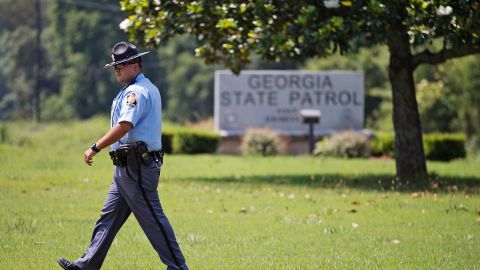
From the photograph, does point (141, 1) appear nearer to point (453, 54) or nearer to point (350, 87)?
point (453, 54)

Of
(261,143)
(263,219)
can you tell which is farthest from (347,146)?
(263,219)

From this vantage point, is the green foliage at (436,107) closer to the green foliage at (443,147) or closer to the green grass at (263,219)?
the green foliage at (443,147)

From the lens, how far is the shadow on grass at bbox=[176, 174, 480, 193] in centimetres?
1706

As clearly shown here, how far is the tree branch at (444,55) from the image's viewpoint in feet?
57.1

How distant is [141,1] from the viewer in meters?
17.3

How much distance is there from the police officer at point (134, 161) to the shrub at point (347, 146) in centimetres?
2179

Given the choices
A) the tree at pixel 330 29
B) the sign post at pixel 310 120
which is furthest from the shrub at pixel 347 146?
the tree at pixel 330 29

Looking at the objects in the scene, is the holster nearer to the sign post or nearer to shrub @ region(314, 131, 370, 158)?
shrub @ region(314, 131, 370, 158)

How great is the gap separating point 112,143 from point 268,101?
26818mm

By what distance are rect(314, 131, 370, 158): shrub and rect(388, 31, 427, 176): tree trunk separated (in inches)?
427

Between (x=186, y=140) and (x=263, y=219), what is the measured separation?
60.9ft

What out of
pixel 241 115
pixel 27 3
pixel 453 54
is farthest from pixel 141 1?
pixel 27 3

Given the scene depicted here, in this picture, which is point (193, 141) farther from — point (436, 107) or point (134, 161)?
point (134, 161)

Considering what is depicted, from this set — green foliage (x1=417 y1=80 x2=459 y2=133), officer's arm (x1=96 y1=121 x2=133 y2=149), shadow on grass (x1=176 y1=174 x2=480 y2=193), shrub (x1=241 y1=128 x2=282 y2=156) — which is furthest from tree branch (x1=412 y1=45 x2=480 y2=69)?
green foliage (x1=417 y1=80 x2=459 y2=133)
